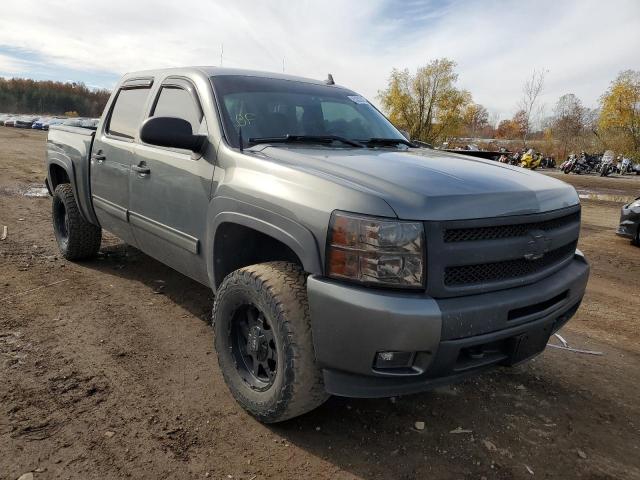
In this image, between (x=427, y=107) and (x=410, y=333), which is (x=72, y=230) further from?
(x=427, y=107)

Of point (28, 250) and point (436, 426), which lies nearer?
point (436, 426)

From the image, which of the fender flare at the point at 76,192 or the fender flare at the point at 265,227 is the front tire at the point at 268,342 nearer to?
the fender flare at the point at 265,227

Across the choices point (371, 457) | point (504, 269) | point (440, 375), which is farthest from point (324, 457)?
point (504, 269)

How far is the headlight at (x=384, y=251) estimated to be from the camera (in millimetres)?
1985

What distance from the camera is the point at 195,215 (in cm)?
299

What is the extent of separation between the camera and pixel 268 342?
2484 millimetres

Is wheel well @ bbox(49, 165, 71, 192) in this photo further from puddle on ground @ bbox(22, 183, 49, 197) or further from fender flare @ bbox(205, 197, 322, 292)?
puddle on ground @ bbox(22, 183, 49, 197)

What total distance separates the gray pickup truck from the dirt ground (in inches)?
10.9

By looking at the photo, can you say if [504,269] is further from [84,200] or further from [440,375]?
[84,200]

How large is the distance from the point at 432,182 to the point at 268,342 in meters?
1.14

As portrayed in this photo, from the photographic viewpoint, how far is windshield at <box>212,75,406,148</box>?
3057 mm

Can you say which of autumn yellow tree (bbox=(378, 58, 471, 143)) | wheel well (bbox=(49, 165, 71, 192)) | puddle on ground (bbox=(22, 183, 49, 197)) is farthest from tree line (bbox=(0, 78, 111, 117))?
wheel well (bbox=(49, 165, 71, 192))

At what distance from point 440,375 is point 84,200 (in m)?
3.81

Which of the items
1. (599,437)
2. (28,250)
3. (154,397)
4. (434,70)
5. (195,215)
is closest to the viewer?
(599,437)
